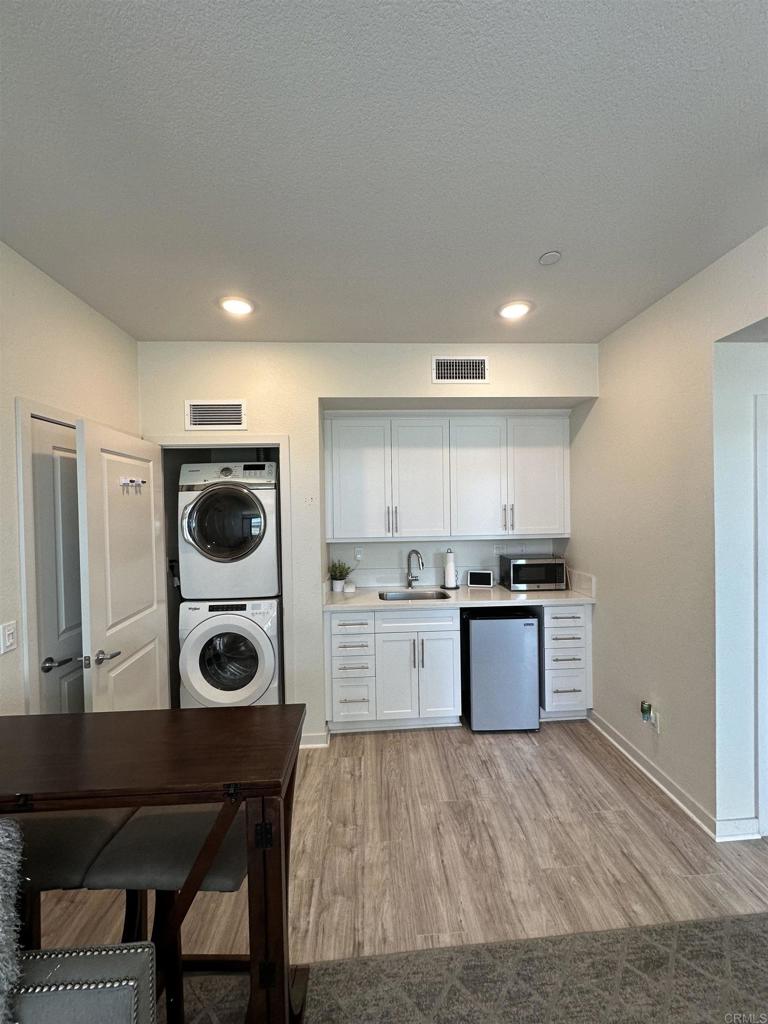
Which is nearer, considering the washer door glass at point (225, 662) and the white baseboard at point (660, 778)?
the white baseboard at point (660, 778)

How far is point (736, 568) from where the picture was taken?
2.07m

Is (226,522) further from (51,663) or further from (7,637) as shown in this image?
(7,637)

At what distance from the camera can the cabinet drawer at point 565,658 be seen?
318 cm

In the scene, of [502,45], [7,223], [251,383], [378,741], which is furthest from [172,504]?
[502,45]

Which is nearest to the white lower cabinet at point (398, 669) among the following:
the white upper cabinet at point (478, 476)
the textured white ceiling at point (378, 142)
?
the white upper cabinet at point (478, 476)

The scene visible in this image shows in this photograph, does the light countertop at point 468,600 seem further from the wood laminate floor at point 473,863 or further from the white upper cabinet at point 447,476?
the wood laminate floor at point 473,863

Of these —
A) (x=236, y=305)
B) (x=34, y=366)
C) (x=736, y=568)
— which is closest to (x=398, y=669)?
(x=736, y=568)

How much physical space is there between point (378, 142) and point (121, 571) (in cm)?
211

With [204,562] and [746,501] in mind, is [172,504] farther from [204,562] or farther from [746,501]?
[746,501]

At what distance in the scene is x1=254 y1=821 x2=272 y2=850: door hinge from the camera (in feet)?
3.67

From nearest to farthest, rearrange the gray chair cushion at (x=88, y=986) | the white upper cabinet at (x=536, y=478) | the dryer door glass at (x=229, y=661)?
the gray chair cushion at (x=88, y=986), the dryer door glass at (x=229, y=661), the white upper cabinet at (x=536, y=478)

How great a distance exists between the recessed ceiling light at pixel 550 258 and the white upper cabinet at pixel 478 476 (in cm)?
153

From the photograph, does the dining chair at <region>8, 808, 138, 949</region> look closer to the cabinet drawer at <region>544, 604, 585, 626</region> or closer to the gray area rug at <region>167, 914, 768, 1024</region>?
the gray area rug at <region>167, 914, 768, 1024</region>

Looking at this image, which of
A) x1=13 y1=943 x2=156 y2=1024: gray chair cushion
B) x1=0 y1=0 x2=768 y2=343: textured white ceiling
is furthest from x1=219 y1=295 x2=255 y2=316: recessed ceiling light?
x1=13 y1=943 x2=156 y2=1024: gray chair cushion
